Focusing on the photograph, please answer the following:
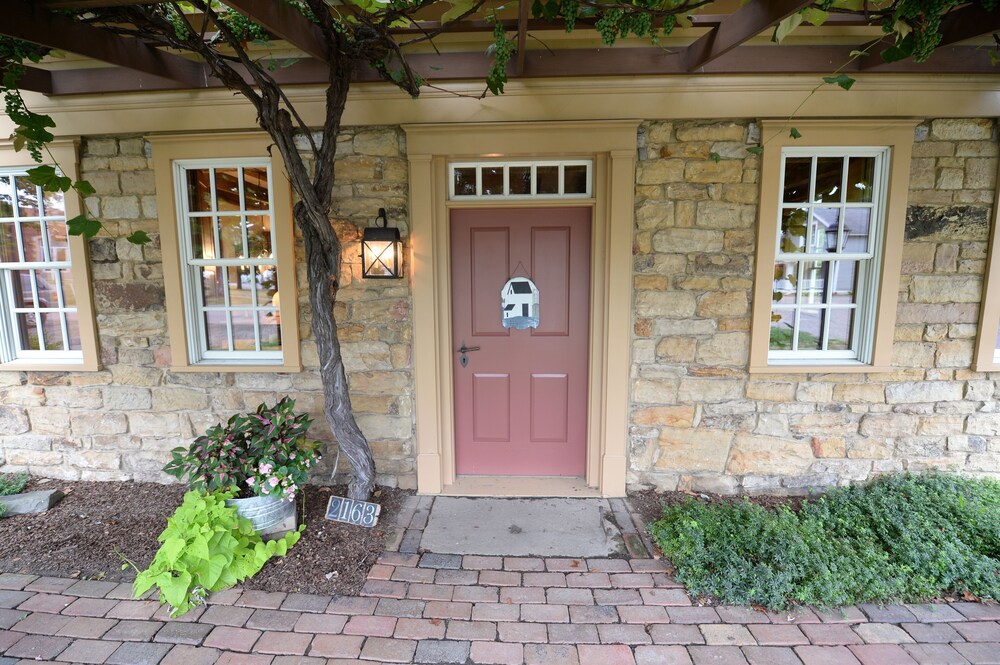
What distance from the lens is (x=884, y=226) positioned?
10.3 ft

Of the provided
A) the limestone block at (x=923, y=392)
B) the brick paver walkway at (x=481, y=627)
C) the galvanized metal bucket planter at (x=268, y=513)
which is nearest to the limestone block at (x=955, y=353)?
the limestone block at (x=923, y=392)

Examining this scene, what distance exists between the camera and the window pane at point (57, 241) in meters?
3.55

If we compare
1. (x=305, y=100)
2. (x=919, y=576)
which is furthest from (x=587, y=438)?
(x=305, y=100)

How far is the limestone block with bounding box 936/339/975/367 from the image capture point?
127 inches

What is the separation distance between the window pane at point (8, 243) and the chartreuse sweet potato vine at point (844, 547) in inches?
195

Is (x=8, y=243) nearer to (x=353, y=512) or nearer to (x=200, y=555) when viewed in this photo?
(x=200, y=555)

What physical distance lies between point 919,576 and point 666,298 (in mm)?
1949

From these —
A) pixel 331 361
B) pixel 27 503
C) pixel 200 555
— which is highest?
pixel 331 361

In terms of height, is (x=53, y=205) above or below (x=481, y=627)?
above

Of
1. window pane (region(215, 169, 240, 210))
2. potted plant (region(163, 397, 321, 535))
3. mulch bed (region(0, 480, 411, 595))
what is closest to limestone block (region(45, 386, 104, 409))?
mulch bed (region(0, 480, 411, 595))

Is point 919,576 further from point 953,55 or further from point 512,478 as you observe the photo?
point 953,55

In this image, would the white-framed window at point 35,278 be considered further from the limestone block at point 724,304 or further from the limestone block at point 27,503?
Answer: the limestone block at point 724,304

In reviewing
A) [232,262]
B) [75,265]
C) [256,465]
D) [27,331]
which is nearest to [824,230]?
[256,465]

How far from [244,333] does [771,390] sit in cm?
375
